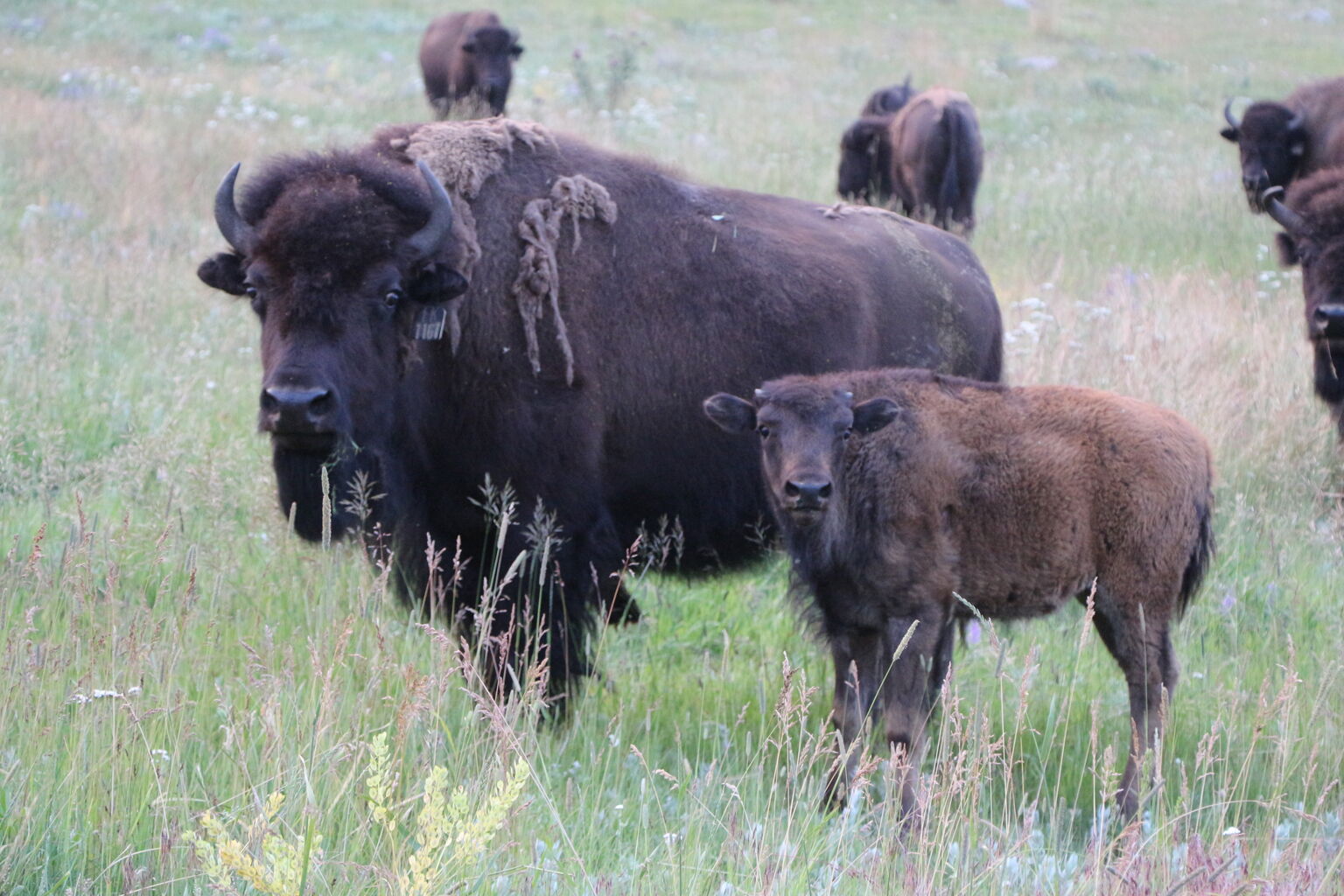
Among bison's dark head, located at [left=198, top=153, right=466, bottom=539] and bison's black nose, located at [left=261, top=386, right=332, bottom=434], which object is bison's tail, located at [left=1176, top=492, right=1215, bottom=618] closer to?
bison's dark head, located at [left=198, top=153, right=466, bottom=539]

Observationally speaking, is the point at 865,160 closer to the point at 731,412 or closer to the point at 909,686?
the point at 731,412

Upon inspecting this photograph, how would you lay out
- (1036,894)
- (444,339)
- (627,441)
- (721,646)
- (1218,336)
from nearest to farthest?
(1036,894) < (444,339) < (627,441) < (721,646) < (1218,336)

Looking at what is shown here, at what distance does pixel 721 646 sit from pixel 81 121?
13125 mm

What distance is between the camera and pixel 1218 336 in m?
10.0

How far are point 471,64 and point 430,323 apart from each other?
19222 millimetres

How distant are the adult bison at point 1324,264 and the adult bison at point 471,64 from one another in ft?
47.3

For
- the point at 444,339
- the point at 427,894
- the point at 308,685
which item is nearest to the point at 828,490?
the point at 444,339

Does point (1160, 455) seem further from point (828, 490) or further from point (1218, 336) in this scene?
point (1218, 336)

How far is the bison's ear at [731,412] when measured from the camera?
4738mm

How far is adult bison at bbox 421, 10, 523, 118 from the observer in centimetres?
2208

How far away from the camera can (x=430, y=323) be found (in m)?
4.74

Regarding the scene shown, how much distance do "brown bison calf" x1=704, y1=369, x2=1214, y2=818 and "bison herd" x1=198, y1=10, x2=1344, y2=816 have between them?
1 centimetres

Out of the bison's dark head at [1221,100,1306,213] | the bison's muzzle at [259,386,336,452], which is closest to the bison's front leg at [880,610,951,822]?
the bison's muzzle at [259,386,336,452]

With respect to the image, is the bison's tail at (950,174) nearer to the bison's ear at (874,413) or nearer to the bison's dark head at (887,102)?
the bison's dark head at (887,102)
